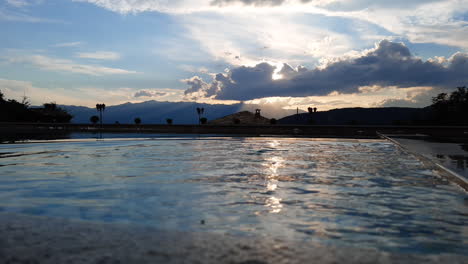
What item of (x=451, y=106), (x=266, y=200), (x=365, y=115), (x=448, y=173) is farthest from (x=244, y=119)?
(x=365, y=115)

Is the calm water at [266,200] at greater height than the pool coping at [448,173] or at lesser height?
lesser

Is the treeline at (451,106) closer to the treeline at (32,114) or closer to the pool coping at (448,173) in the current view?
the pool coping at (448,173)

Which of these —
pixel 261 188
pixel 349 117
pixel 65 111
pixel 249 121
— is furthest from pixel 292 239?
pixel 349 117

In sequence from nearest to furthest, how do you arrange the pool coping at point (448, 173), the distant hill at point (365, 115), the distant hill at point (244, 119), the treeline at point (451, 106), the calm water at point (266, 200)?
the calm water at point (266, 200), the pool coping at point (448, 173), the treeline at point (451, 106), the distant hill at point (244, 119), the distant hill at point (365, 115)

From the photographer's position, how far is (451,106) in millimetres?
58438

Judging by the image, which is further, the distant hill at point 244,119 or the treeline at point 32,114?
the distant hill at point 244,119

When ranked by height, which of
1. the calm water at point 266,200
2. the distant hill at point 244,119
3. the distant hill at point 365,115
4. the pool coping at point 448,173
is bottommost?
the calm water at point 266,200

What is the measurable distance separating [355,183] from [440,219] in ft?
7.98

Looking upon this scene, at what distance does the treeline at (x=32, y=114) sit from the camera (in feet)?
188

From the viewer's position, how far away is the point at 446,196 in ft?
18.1

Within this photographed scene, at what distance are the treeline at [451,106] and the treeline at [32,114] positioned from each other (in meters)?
56.0

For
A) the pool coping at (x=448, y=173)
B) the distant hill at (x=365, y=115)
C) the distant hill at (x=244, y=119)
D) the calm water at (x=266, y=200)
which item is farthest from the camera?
the distant hill at (x=365, y=115)

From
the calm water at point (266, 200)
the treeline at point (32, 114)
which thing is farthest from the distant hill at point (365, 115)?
the calm water at point (266, 200)

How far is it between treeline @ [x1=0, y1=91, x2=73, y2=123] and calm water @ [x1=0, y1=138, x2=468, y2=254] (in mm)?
55240
